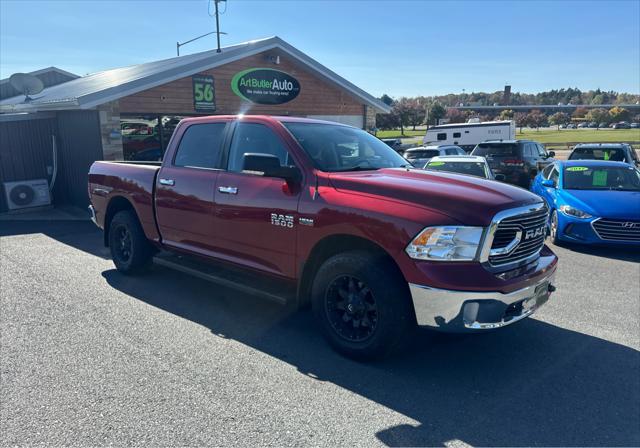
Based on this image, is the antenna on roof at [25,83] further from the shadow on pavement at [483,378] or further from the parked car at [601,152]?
the parked car at [601,152]

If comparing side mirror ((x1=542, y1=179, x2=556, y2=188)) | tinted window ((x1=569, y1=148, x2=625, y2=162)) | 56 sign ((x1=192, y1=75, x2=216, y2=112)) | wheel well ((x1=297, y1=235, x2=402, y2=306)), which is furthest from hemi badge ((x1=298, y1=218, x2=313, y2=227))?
tinted window ((x1=569, y1=148, x2=625, y2=162))

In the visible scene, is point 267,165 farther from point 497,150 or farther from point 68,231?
point 497,150

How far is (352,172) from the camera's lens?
14.2 feet

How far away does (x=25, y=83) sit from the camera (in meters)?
15.0

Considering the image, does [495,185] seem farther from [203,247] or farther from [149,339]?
[149,339]

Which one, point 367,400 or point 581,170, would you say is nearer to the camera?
point 367,400

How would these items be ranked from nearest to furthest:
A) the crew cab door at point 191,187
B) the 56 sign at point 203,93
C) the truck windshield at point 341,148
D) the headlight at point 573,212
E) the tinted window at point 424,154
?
1. the truck windshield at point 341,148
2. the crew cab door at point 191,187
3. the headlight at point 573,212
4. the 56 sign at point 203,93
5. the tinted window at point 424,154

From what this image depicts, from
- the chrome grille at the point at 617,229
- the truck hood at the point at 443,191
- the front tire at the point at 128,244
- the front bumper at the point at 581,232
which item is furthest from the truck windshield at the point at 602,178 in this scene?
the front tire at the point at 128,244

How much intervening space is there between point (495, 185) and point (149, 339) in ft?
11.2

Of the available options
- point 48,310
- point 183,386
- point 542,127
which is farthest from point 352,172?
point 542,127

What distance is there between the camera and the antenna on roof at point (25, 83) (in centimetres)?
1480

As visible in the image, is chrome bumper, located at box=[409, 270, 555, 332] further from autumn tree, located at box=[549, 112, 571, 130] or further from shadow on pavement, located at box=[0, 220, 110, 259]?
autumn tree, located at box=[549, 112, 571, 130]

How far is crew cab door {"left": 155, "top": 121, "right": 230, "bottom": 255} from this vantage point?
5016mm

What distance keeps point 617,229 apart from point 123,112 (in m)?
10.7
